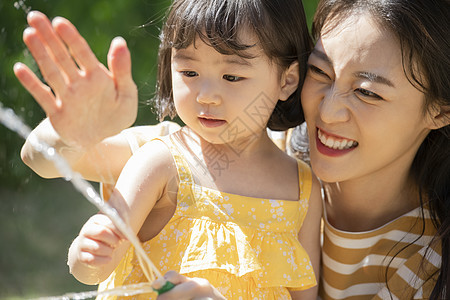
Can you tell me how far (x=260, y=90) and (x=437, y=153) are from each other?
65 cm

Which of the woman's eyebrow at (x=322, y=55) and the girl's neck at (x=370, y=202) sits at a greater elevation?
the woman's eyebrow at (x=322, y=55)

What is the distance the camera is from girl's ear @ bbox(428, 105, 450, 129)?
5.27 ft

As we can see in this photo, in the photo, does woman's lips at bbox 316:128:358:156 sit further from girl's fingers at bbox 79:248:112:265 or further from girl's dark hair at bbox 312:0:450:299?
girl's fingers at bbox 79:248:112:265

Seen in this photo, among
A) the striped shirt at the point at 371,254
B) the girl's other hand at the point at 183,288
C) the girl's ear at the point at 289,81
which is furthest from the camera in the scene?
the striped shirt at the point at 371,254

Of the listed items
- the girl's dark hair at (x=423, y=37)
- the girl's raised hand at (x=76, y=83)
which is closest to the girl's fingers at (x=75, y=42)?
the girl's raised hand at (x=76, y=83)

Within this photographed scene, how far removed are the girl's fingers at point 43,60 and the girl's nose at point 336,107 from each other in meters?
0.74

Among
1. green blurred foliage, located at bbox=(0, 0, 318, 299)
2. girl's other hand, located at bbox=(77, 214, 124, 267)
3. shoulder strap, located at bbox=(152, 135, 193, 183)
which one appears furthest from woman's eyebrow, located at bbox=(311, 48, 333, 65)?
green blurred foliage, located at bbox=(0, 0, 318, 299)

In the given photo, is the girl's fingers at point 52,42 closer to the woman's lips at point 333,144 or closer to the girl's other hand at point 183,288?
the girl's other hand at point 183,288

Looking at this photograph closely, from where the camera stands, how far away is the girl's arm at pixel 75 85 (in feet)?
3.22

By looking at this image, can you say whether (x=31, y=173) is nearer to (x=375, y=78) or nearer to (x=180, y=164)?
(x=180, y=164)

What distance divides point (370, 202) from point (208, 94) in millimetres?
709

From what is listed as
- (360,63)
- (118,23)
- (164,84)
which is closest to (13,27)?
(118,23)

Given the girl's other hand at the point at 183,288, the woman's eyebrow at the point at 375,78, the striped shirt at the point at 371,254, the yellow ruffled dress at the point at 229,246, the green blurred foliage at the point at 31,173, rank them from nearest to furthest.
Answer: the girl's other hand at the point at 183,288
the yellow ruffled dress at the point at 229,246
the woman's eyebrow at the point at 375,78
the striped shirt at the point at 371,254
the green blurred foliage at the point at 31,173

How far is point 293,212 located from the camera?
60.1 inches
